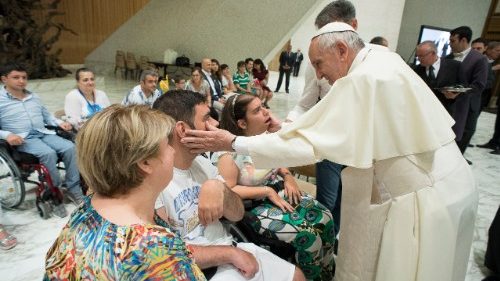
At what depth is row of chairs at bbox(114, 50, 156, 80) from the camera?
38.4 ft

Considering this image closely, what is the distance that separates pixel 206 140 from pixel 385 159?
757mm

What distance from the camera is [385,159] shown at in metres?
1.29

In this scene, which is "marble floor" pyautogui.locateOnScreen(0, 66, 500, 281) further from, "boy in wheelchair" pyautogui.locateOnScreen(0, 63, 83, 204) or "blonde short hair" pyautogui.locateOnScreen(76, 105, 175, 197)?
"blonde short hair" pyautogui.locateOnScreen(76, 105, 175, 197)

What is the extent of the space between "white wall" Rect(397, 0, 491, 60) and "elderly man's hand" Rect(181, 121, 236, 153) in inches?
472

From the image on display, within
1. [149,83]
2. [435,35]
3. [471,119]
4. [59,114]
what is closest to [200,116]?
[59,114]

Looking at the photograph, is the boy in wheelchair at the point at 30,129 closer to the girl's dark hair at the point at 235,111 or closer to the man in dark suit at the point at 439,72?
the girl's dark hair at the point at 235,111

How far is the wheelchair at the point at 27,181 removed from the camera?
2.73 metres

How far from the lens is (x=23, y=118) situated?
3.05 m

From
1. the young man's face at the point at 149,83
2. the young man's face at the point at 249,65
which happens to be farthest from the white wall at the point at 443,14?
the young man's face at the point at 149,83

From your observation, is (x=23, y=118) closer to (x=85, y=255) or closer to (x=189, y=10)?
(x=85, y=255)

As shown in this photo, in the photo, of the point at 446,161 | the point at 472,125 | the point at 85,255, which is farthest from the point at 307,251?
the point at 472,125

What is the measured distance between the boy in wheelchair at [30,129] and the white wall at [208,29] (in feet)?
22.5

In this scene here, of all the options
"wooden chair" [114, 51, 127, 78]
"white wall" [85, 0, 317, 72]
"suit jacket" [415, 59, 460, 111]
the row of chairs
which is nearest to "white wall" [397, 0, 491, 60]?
"white wall" [85, 0, 317, 72]

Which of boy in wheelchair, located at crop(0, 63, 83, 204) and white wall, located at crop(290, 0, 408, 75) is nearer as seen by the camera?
boy in wheelchair, located at crop(0, 63, 83, 204)
